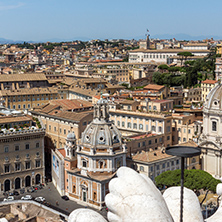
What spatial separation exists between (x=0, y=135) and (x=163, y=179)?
18565 millimetres

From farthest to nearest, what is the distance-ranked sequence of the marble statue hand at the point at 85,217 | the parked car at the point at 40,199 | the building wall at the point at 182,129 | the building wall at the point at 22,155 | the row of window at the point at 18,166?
1. the building wall at the point at 182,129
2. the row of window at the point at 18,166
3. the building wall at the point at 22,155
4. the parked car at the point at 40,199
5. the marble statue hand at the point at 85,217

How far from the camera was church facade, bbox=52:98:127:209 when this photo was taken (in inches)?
1644

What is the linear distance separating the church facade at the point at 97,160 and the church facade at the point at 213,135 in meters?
9.87

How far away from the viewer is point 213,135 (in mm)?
46469

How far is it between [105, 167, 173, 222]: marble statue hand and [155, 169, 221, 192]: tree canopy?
29.9 meters

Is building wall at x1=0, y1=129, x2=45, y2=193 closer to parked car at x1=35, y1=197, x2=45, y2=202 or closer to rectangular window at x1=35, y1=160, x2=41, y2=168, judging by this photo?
rectangular window at x1=35, y1=160, x2=41, y2=168

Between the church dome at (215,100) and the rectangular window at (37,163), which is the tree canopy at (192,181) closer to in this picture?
the church dome at (215,100)

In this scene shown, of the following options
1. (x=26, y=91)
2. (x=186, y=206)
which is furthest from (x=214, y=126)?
(x=26, y=91)

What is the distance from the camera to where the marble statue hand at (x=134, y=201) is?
8.48 m

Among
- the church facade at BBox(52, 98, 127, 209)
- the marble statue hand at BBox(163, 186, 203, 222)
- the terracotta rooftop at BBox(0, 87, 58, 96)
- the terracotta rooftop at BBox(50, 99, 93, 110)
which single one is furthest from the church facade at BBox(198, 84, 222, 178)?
the terracotta rooftop at BBox(0, 87, 58, 96)

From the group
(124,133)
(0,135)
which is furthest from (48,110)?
(0,135)

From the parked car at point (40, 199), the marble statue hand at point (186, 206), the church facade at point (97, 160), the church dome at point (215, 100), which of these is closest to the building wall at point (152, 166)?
the church facade at point (97, 160)

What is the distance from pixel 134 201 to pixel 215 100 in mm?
39238

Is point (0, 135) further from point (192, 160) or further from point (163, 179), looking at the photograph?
point (192, 160)
